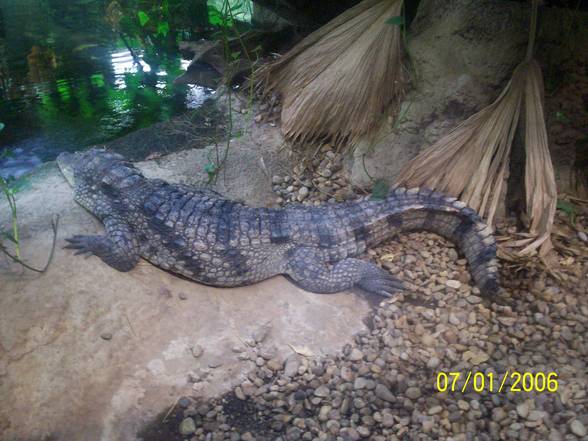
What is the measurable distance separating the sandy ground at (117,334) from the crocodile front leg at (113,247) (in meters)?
0.07

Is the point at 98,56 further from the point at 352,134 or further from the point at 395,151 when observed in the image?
the point at 395,151

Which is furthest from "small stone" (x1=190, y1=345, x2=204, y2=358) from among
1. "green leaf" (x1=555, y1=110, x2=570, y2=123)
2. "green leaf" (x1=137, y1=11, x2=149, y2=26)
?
"green leaf" (x1=137, y1=11, x2=149, y2=26)

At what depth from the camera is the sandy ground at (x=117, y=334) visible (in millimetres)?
2625

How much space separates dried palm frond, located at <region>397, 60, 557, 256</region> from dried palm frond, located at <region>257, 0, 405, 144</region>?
2.63ft

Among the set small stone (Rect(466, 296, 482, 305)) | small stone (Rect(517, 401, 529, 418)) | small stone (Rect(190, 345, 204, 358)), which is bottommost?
small stone (Rect(190, 345, 204, 358))

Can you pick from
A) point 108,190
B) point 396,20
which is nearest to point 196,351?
point 108,190

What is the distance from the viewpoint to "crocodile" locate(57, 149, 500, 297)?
3.48 m

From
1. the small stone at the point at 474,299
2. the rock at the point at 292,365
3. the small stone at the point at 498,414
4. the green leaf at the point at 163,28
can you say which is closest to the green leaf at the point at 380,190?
the small stone at the point at 474,299

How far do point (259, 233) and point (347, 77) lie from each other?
5.56 ft

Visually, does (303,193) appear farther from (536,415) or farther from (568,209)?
(536,415)

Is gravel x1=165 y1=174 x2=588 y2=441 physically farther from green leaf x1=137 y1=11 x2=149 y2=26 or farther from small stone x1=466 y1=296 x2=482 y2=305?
green leaf x1=137 y1=11 x2=149 y2=26

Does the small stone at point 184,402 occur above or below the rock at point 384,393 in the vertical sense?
below
